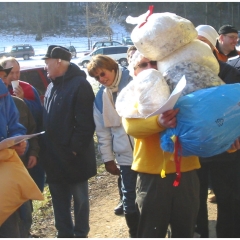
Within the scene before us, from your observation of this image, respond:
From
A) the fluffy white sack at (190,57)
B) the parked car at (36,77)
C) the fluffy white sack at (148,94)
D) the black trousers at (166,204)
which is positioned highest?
the fluffy white sack at (190,57)

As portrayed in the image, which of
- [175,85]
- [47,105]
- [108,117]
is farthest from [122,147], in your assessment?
[175,85]

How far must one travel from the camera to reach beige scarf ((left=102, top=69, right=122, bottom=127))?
145 inches

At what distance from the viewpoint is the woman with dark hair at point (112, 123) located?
3697mm

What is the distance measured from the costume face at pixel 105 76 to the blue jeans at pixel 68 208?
99 cm

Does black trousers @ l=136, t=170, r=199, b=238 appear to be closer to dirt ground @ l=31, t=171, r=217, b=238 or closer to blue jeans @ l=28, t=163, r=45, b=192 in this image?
dirt ground @ l=31, t=171, r=217, b=238

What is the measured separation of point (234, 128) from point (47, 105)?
209cm

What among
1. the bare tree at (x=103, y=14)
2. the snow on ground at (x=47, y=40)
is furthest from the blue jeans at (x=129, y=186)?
the snow on ground at (x=47, y=40)

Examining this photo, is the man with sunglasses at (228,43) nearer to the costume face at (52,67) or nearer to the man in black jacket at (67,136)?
the man in black jacket at (67,136)

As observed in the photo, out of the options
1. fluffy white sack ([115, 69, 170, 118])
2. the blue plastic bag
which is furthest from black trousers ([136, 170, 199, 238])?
fluffy white sack ([115, 69, 170, 118])

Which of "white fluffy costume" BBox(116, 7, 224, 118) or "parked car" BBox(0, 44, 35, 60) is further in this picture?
"parked car" BBox(0, 44, 35, 60)

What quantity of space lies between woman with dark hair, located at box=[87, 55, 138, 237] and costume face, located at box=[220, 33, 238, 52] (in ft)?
5.19

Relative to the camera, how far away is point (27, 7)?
61531 millimetres

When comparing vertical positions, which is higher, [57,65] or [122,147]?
[57,65]

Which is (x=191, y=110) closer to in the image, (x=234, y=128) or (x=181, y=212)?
(x=234, y=128)
